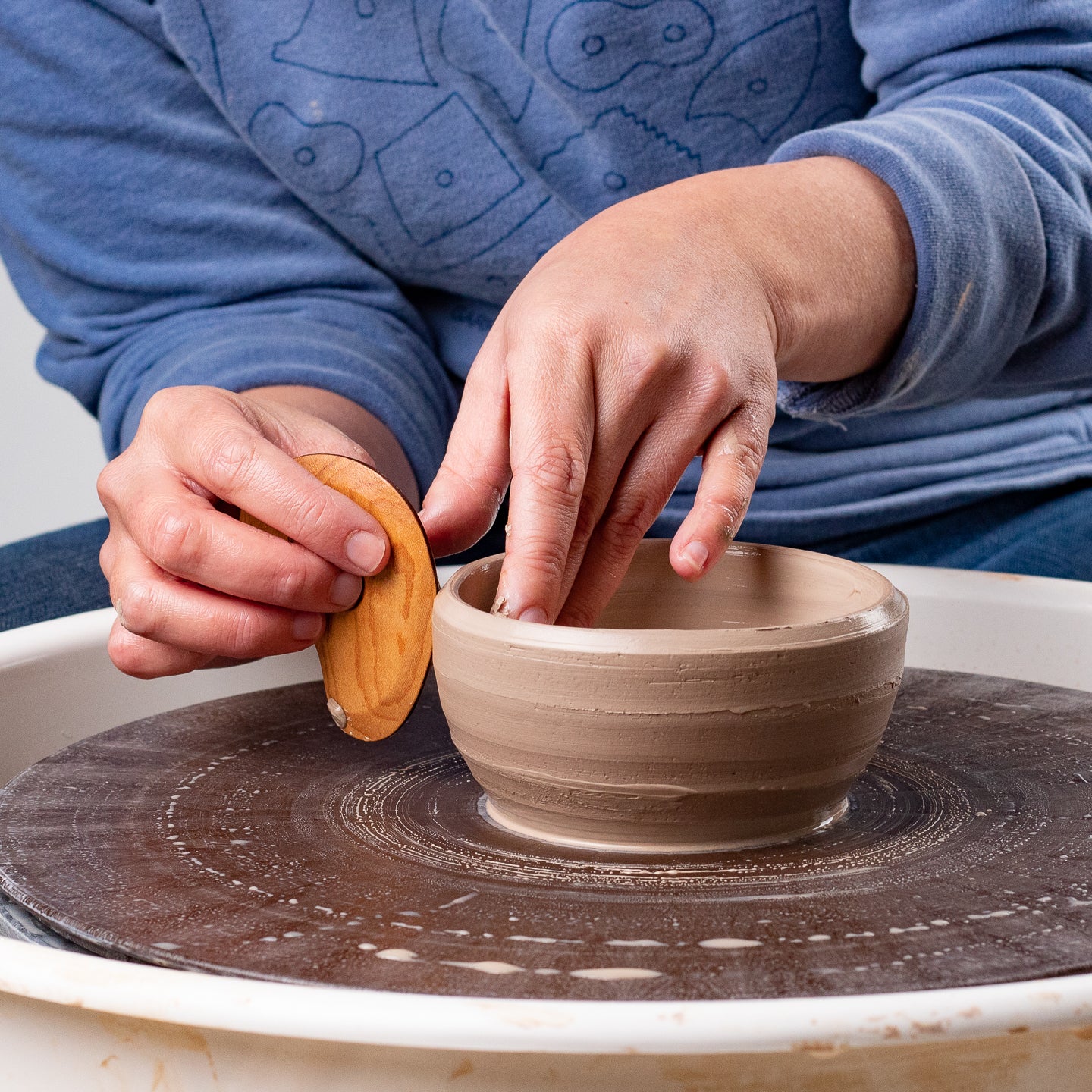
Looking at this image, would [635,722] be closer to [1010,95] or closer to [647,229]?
[647,229]

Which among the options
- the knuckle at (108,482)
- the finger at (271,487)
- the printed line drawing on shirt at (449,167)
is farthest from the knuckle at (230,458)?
the printed line drawing on shirt at (449,167)

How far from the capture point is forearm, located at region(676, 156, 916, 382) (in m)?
0.77

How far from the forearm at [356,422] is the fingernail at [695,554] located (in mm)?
457

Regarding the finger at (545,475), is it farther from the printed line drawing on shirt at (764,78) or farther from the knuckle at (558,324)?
the printed line drawing on shirt at (764,78)

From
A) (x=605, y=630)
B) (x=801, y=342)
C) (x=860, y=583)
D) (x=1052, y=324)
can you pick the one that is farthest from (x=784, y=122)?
(x=605, y=630)

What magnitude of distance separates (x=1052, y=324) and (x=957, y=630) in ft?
0.87

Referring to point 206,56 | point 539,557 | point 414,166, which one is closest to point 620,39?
point 414,166

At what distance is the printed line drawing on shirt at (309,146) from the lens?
1.21 meters

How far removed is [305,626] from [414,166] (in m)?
0.64

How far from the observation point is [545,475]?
24.3 inches

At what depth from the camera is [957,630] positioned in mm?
1041

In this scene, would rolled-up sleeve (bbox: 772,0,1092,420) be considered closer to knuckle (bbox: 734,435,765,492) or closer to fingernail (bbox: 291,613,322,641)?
knuckle (bbox: 734,435,765,492)

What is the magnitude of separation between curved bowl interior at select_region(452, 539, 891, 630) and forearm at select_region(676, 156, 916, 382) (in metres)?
0.14

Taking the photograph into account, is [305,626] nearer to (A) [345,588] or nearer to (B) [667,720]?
(A) [345,588]
